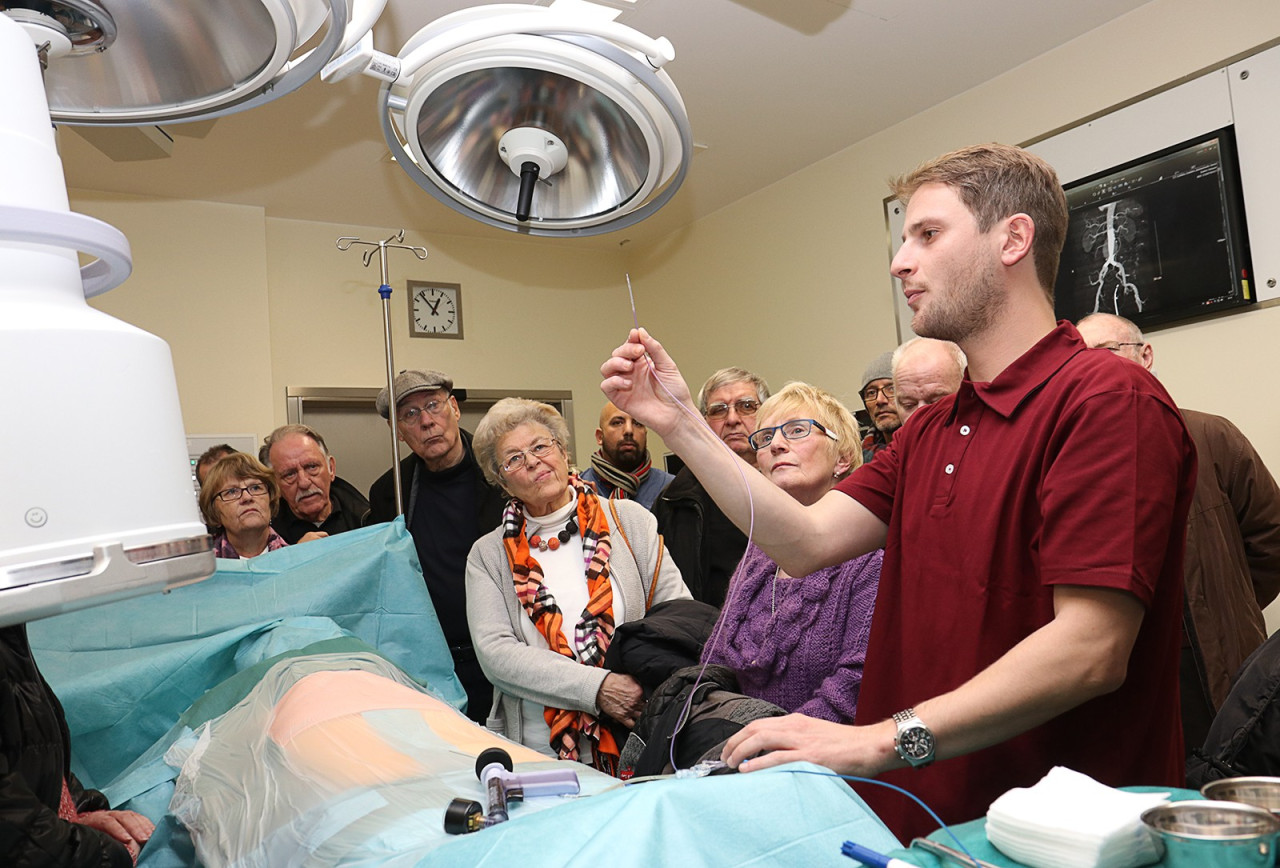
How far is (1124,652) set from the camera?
3.82ft

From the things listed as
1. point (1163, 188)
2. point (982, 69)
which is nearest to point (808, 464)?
point (1163, 188)

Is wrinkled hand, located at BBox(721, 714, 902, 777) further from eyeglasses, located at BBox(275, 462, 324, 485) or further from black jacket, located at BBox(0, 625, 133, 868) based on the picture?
eyeglasses, located at BBox(275, 462, 324, 485)

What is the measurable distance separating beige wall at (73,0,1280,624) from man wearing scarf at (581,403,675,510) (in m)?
1.48

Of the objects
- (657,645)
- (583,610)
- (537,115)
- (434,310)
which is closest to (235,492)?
(583,610)

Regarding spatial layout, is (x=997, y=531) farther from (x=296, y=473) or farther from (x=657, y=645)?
(x=296, y=473)

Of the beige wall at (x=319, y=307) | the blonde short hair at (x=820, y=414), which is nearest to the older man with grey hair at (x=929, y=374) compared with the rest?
the blonde short hair at (x=820, y=414)

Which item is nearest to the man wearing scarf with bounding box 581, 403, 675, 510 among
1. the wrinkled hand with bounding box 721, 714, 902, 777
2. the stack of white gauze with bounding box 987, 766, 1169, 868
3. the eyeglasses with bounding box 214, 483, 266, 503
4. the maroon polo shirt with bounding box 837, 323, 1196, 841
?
the eyeglasses with bounding box 214, 483, 266, 503

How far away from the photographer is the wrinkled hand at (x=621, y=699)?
235 centimetres

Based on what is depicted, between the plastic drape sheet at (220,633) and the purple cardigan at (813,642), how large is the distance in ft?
3.34

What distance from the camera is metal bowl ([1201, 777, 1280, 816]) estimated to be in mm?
845

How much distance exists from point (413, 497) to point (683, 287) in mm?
2941

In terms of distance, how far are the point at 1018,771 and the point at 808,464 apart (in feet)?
3.45

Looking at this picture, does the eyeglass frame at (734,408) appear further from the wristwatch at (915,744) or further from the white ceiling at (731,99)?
the wristwatch at (915,744)

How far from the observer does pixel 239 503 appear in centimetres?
302
